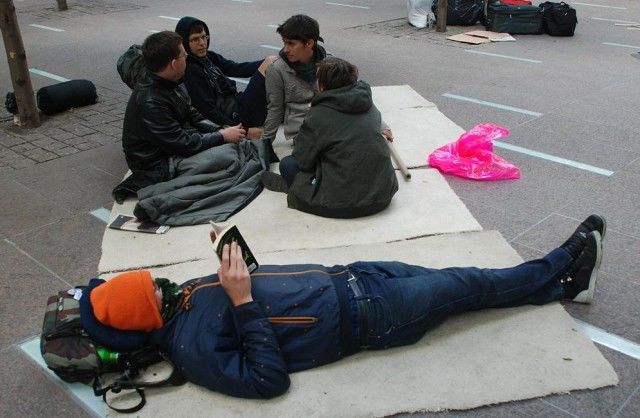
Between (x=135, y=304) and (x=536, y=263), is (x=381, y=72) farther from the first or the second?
(x=135, y=304)

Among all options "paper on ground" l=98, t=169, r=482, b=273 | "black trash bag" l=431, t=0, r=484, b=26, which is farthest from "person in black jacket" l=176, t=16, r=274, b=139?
"black trash bag" l=431, t=0, r=484, b=26

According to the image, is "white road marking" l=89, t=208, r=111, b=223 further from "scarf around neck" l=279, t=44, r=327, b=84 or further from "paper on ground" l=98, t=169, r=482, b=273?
"scarf around neck" l=279, t=44, r=327, b=84

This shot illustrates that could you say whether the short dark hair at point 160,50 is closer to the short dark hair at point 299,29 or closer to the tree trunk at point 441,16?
the short dark hair at point 299,29

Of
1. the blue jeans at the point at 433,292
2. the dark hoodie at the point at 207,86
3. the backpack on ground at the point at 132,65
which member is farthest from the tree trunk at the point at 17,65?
the blue jeans at the point at 433,292

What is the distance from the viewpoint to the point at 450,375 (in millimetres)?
2547

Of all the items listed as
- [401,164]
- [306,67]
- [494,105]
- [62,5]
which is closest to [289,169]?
[401,164]

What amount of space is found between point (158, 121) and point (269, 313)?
2.10 m

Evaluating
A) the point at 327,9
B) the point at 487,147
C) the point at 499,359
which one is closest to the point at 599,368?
the point at 499,359

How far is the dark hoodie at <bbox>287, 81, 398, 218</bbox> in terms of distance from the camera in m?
3.64

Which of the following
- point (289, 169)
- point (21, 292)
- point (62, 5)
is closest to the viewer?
point (21, 292)

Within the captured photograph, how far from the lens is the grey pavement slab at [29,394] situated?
2.43 m

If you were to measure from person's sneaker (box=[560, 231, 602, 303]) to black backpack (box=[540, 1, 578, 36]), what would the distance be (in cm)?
737

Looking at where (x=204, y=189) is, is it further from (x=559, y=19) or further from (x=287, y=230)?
(x=559, y=19)

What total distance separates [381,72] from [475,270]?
5.09 metres
